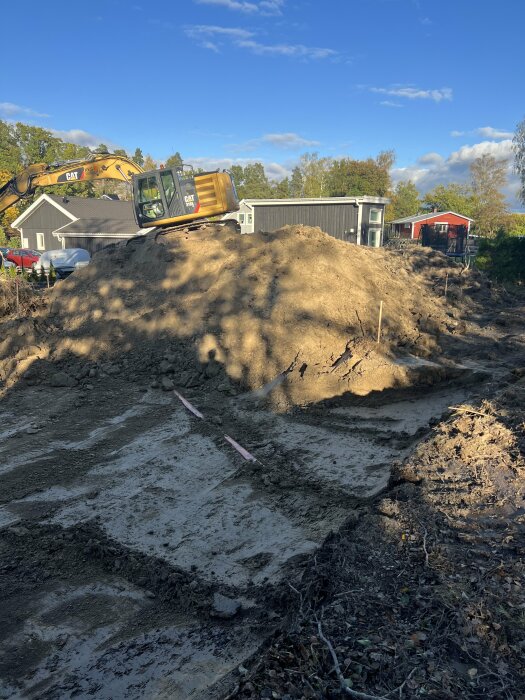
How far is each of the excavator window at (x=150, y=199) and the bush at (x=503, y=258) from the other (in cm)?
1593

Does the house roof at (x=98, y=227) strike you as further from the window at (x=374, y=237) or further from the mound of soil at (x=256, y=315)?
the mound of soil at (x=256, y=315)

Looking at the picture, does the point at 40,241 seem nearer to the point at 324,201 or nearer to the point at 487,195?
the point at 324,201

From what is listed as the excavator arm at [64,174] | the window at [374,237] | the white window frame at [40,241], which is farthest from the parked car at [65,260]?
the white window frame at [40,241]

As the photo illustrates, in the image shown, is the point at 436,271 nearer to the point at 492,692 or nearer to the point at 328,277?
the point at 328,277

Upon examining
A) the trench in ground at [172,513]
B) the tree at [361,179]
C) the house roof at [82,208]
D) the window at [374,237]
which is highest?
the tree at [361,179]

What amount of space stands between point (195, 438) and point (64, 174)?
12024mm

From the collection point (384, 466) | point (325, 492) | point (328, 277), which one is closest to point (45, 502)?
point (325, 492)

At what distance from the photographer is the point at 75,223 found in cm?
3534

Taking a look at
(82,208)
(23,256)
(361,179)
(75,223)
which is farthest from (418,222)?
(23,256)

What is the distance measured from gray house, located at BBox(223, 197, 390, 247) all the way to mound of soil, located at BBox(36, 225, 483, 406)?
1640cm

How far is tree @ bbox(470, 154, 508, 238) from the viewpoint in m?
60.3

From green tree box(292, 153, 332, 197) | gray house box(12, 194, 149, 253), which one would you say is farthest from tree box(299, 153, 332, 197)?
gray house box(12, 194, 149, 253)

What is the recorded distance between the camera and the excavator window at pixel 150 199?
13789mm

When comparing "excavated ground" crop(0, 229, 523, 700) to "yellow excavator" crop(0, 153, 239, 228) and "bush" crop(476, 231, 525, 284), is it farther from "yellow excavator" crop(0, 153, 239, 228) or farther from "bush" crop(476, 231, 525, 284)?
"bush" crop(476, 231, 525, 284)
